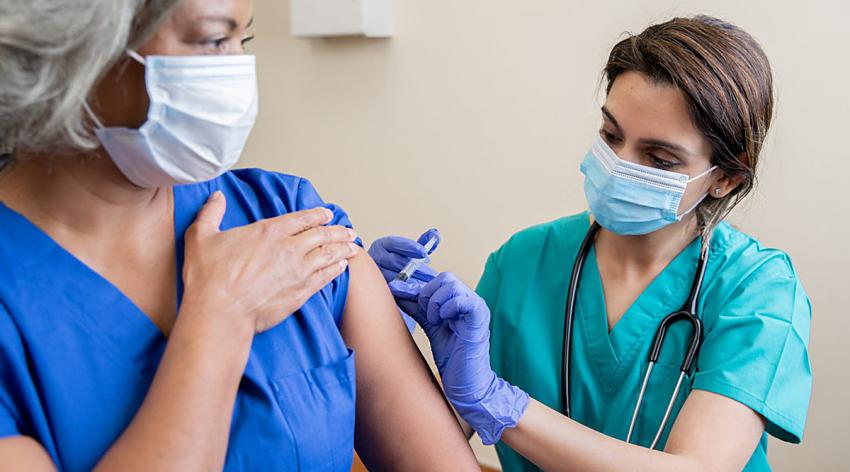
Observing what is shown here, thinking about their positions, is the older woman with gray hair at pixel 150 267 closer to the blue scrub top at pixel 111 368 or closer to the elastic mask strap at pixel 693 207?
the blue scrub top at pixel 111 368

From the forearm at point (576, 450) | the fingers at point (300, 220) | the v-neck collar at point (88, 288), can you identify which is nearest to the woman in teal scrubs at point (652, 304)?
the forearm at point (576, 450)

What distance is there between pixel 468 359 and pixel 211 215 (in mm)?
464

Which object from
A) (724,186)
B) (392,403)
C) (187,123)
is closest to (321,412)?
(392,403)

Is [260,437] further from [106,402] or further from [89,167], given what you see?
[89,167]

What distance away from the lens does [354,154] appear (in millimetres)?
2729

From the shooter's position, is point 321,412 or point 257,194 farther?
point 257,194

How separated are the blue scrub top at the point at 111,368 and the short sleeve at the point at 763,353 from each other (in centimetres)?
68

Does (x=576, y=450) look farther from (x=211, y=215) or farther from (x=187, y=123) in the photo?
(x=187, y=123)

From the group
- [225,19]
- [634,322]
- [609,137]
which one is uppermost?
[225,19]

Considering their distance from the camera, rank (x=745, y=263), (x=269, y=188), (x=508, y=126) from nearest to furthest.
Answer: (x=269, y=188)
(x=745, y=263)
(x=508, y=126)

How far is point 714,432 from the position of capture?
140cm

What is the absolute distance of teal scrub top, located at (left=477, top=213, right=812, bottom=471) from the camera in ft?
4.76

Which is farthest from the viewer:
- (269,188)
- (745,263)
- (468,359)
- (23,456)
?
(745,263)

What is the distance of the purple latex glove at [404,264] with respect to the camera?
4.68 ft
